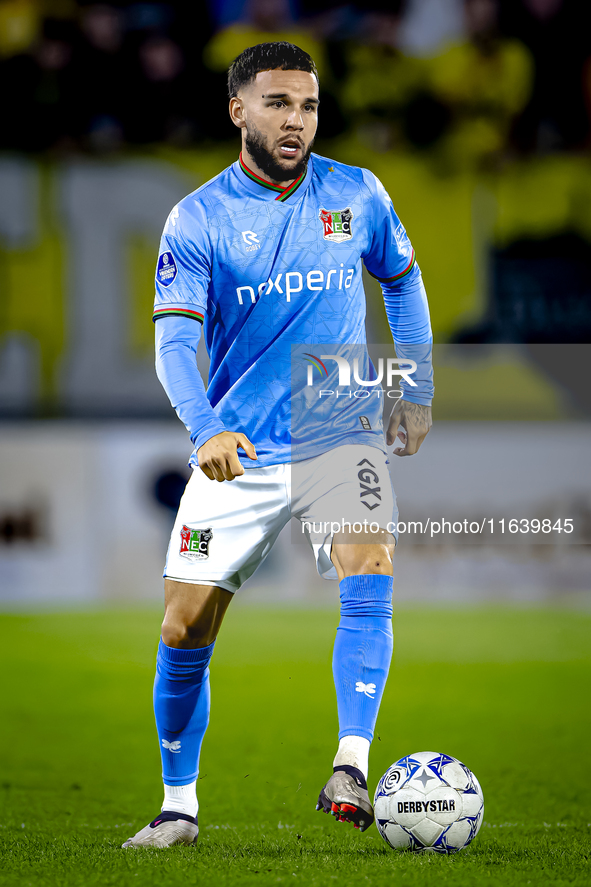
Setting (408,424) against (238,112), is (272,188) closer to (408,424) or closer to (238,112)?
(238,112)

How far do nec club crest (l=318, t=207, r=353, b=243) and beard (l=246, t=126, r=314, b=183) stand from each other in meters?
0.16

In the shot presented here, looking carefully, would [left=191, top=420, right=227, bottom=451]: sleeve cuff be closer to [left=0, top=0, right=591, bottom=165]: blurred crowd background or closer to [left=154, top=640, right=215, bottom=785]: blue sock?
[left=154, top=640, right=215, bottom=785]: blue sock

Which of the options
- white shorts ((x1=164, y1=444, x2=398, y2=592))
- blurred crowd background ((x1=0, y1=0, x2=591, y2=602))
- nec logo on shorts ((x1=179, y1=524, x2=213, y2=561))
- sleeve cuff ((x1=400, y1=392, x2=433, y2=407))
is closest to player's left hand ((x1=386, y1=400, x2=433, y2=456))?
sleeve cuff ((x1=400, y1=392, x2=433, y2=407))

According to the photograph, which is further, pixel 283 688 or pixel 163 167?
pixel 163 167

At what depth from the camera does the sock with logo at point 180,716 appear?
11.2 feet

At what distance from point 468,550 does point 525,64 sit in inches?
184

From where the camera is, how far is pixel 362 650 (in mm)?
3176

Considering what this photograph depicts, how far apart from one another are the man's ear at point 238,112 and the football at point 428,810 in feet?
6.96

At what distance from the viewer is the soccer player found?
10.7 ft

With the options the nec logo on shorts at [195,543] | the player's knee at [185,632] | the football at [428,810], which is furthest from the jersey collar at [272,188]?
the football at [428,810]

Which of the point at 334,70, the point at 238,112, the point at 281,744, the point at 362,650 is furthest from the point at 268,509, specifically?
the point at 334,70

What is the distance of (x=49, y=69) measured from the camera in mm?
10469

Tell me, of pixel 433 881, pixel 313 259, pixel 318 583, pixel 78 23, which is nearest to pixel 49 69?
pixel 78 23

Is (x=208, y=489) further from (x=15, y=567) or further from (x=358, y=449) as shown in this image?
(x=15, y=567)
